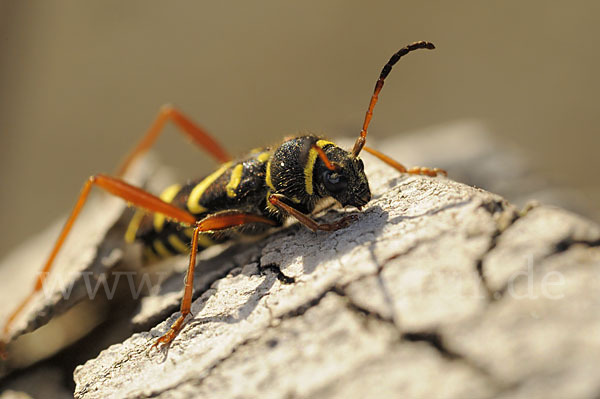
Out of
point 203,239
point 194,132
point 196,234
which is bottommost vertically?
point 196,234

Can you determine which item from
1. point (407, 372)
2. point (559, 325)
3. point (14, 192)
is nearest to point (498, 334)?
point (559, 325)

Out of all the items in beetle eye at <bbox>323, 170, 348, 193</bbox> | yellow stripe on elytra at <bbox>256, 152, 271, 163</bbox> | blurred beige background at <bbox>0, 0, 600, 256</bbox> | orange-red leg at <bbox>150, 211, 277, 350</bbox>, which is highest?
blurred beige background at <bbox>0, 0, 600, 256</bbox>

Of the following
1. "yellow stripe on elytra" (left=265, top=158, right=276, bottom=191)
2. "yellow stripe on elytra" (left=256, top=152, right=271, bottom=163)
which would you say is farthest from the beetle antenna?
"yellow stripe on elytra" (left=256, top=152, right=271, bottom=163)

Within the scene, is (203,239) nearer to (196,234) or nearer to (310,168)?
(196,234)

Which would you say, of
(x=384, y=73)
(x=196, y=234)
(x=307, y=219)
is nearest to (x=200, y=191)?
(x=196, y=234)

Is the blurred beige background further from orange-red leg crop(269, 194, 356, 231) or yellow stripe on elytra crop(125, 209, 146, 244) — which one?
orange-red leg crop(269, 194, 356, 231)

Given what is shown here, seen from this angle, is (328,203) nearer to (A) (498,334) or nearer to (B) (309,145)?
(B) (309,145)

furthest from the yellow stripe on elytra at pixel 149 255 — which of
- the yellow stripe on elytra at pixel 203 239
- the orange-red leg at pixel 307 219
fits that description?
the orange-red leg at pixel 307 219
